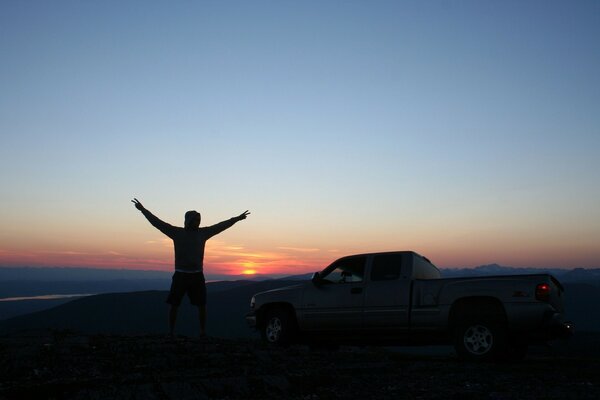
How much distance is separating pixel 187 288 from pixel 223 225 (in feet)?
4.67

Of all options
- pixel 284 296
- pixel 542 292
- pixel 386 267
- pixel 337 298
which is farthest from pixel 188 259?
pixel 542 292

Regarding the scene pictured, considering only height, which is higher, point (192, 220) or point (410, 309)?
point (192, 220)

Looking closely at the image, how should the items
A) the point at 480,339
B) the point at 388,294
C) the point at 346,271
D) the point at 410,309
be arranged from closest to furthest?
the point at 480,339
the point at 410,309
the point at 388,294
the point at 346,271

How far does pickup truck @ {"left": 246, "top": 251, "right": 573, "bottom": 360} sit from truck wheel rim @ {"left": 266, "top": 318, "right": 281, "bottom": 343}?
0.06 feet

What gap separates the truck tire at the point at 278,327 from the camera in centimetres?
1148

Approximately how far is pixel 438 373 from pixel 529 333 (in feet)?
7.20

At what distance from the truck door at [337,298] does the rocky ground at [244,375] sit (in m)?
1.09

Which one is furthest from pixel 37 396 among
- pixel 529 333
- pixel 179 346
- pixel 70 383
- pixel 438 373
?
pixel 529 333

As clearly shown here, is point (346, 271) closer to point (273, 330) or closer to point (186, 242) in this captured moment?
point (273, 330)

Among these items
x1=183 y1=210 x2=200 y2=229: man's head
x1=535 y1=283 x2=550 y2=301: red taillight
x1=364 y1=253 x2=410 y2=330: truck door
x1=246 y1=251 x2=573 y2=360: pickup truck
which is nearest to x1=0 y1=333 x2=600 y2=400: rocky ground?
x1=246 y1=251 x2=573 y2=360: pickup truck

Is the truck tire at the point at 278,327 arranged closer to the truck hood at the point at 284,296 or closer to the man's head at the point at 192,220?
the truck hood at the point at 284,296

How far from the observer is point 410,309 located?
392 inches

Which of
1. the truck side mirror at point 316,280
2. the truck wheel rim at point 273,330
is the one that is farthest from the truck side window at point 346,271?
the truck wheel rim at point 273,330

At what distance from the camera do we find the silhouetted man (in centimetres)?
1127
